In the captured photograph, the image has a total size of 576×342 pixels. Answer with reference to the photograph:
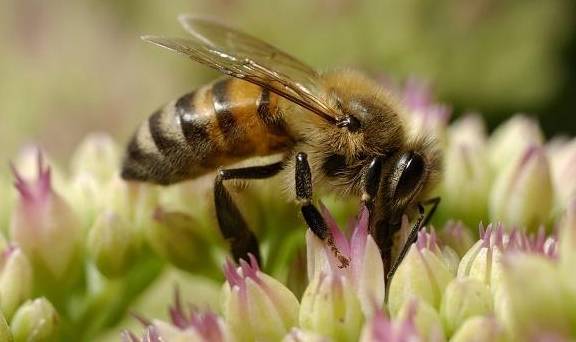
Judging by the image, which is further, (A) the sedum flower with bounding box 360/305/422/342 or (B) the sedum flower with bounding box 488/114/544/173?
(B) the sedum flower with bounding box 488/114/544/173

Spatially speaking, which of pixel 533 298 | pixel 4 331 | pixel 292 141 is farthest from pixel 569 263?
pixel 4 331

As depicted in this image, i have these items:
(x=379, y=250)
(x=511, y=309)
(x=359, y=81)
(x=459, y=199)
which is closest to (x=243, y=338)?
(x=379, y=250)

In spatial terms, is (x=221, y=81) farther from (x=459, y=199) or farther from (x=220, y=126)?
(x=459, y=199)

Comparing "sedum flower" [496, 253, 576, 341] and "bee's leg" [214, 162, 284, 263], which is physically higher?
"sedum flower" [496, 253, 576, 341]

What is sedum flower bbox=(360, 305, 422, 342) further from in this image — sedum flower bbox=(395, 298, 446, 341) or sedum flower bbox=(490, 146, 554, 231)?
sedum flower bbox=(490, 146, 554, 231)

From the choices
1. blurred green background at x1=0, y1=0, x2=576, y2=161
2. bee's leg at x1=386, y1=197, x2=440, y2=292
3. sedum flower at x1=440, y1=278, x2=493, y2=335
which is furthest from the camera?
blurred green background at x1=0, y1=0, x2=576, y2=161

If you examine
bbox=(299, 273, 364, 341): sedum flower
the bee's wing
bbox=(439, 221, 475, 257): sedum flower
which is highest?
the bee's wing

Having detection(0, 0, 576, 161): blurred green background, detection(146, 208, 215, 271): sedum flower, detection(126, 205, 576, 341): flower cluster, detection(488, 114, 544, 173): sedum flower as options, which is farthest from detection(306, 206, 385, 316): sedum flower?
A: detection(0, 0, 576, 161): blurred green background
